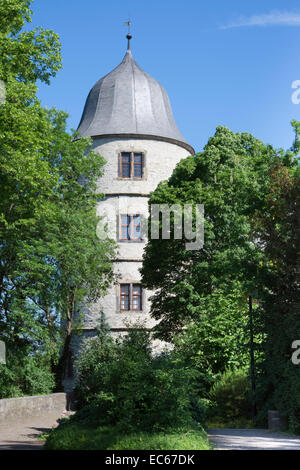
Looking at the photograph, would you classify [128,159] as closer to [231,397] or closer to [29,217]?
[29,217]

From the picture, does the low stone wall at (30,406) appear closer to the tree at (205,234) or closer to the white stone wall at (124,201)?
the tree at (205,234)

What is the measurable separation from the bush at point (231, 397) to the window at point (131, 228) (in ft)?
54.7

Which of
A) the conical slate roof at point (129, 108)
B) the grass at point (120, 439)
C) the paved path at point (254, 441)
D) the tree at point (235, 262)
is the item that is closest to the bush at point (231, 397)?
the tree at point (235, 262)

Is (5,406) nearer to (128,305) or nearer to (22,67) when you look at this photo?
(22,67)

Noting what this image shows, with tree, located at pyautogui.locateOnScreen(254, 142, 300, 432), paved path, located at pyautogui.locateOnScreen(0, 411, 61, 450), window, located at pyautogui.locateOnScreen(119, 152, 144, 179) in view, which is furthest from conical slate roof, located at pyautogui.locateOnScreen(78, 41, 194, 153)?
tree, located at pyautogui.locateOnScreen(254, 142, 300, 432)

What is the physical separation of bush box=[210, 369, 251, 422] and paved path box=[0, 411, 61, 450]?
5.00 m

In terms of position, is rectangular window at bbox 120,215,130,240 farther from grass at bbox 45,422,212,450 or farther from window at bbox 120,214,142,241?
grass at bbox 45,422,212,450

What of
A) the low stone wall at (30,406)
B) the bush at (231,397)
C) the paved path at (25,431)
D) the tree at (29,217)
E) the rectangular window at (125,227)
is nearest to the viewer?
the paved path at (25,431)

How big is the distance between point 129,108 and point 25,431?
26222 millimetres

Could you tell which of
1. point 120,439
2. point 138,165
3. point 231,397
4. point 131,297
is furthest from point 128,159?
point 120,439

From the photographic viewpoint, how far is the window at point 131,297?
3531 cm

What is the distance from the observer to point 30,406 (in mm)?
20125
